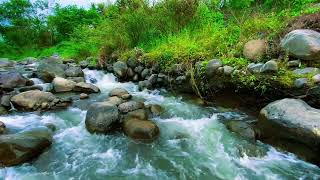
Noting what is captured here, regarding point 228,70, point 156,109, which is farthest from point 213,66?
point 156,109

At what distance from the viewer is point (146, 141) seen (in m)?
4.75

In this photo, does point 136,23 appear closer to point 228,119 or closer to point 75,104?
point 75,104

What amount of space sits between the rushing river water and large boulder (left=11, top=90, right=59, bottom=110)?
57 centimetres

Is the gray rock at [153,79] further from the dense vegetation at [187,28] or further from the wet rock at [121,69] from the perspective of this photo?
the wet rock at [121,69]

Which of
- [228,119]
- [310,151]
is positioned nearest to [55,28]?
[228,119]

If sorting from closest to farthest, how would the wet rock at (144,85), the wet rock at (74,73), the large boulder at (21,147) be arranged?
the large boulder at (21,147)
the wet rock at (144,85)
the wet rock at (74,73)

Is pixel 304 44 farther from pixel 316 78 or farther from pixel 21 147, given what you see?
pixel 21 147

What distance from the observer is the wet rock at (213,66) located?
591 cm

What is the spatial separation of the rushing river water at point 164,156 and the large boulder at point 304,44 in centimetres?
150

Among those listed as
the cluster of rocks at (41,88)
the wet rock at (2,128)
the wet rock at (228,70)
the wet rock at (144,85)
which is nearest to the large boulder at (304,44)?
the wet rock at (228,70)

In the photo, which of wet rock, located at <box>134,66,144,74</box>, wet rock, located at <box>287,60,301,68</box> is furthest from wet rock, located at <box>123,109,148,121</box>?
wet rock, located at <box>134,66,144,74</box>

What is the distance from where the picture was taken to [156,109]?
19.9ft

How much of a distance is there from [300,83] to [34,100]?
5.46 m

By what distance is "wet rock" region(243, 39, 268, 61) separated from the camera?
5.68 m
